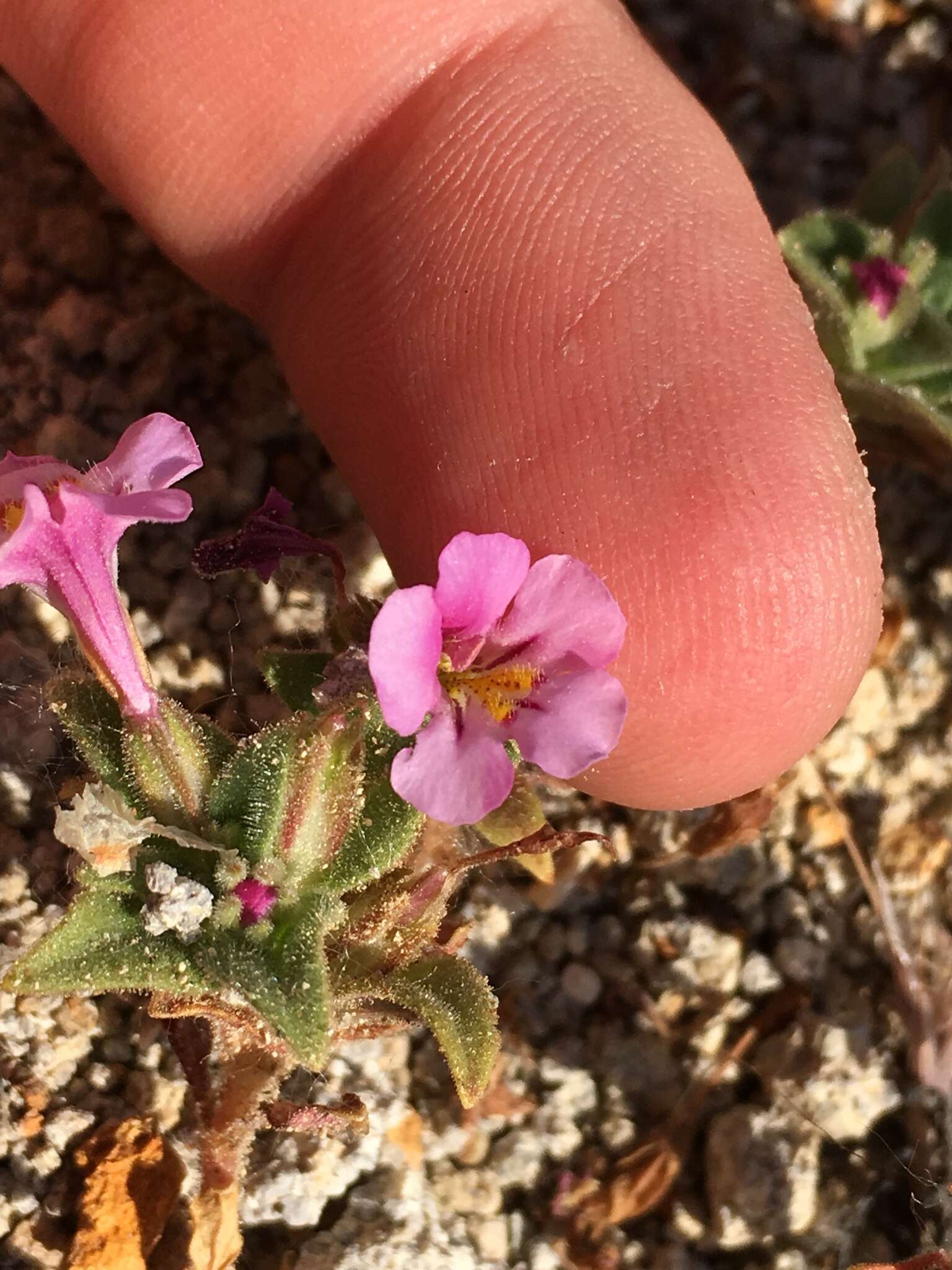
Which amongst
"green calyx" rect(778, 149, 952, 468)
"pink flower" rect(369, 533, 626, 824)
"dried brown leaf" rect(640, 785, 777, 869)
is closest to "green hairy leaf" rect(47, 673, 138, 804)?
"pink flower" rect(369, 533, 626, 824)

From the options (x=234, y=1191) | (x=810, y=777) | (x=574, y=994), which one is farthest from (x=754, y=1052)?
(x=234, y=1191)

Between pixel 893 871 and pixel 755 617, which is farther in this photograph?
pixel 893 871

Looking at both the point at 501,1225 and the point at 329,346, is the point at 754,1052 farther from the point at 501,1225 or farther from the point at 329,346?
the point at 329,346

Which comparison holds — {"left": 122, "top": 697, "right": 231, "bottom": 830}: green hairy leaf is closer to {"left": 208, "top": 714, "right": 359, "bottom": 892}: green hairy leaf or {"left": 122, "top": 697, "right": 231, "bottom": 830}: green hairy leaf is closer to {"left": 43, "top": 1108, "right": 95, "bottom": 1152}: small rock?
{"left": 208, "top": 714, "right": 359, "bottom": 892}: green hairy leaf

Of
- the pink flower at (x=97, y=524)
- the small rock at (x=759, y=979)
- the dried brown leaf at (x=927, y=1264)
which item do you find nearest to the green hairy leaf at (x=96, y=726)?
the pink flower at (x=97, y=524)

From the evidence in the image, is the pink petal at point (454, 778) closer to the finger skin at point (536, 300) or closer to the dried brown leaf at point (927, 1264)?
the finger skin at point (536, 300)

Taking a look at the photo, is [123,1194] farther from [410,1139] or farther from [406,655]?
[406,655]
